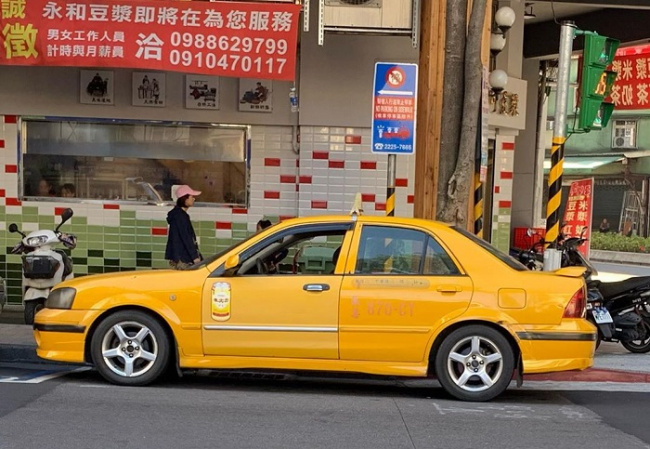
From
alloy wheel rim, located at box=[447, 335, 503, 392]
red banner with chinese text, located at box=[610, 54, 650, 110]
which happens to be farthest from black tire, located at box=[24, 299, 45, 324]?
red banner with chinese text, located at box=[610, 54, 650, 110]

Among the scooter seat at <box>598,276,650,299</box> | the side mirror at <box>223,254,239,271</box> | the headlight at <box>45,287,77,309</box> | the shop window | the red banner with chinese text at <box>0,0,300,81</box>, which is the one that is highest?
the red banner with chinese text at <box>0,0,300,81</box>

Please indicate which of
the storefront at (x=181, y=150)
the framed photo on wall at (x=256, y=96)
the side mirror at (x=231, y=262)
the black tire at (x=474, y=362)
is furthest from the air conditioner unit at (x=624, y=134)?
the side mirror at (x=231, y=262)

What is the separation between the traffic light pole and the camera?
8.50m

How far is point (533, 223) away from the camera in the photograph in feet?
51.9

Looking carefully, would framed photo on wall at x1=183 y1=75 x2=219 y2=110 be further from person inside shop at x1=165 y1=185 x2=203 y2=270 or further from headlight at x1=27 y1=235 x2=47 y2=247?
headlight at x1=27 y1=235 x2=47 y2=247

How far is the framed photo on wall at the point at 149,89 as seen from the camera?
10953mm

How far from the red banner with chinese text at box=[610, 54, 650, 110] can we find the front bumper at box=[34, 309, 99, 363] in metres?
10.5

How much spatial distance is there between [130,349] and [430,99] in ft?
16.3

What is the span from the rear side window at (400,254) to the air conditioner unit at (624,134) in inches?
1024

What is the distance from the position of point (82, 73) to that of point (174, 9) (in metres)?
2.22

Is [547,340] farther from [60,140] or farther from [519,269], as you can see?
[60,140]

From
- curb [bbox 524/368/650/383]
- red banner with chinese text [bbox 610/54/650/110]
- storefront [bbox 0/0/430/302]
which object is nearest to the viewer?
curb [bbox 524/368/650/383]

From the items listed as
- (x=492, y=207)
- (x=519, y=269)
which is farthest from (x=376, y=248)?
(x=492, y=207)

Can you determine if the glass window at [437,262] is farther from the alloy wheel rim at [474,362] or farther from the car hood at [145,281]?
the car hood at [145,281]
